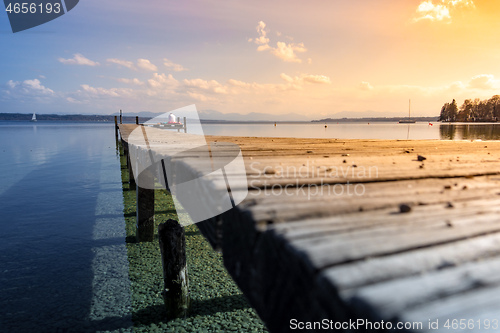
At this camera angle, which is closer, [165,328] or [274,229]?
[274,229]

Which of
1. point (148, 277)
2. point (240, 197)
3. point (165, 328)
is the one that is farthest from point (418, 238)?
point (148, 277)

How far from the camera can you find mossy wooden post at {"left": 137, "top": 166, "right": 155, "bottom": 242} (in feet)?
23.0

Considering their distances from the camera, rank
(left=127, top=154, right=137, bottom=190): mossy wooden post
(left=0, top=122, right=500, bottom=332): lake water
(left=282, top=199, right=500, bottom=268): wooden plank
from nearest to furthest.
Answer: (left=282, top=199, right=500, bottom=268): wooden plank
(left=0, top=122, right=500, bottom=332): lake water
(left=127, top=154, right=137, bottom=190): mossy wooden post

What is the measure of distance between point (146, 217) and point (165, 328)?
328 centimetres

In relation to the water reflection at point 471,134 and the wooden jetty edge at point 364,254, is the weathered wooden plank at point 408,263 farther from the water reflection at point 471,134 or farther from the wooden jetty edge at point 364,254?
the water reflection at point 471,134

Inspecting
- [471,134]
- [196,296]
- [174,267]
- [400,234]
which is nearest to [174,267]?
[174,267]

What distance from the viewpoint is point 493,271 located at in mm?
790

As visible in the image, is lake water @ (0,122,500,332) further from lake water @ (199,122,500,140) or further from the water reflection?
the water reflection

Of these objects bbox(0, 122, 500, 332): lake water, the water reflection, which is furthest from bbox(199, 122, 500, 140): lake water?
bbox(0, 122, 500, 332): lake water

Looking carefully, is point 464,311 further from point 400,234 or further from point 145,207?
point 145,207

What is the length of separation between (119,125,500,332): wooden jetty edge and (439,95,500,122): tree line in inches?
5535

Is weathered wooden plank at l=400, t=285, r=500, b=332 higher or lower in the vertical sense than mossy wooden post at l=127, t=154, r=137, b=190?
higher

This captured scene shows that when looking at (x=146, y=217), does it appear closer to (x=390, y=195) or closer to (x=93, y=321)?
(x=93, y=321)

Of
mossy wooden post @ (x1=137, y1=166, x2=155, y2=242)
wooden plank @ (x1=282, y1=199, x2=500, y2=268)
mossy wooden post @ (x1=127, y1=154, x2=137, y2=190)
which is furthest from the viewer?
mossy wooden post @ (x1=127, y1=154, x2=137, y2=190)
